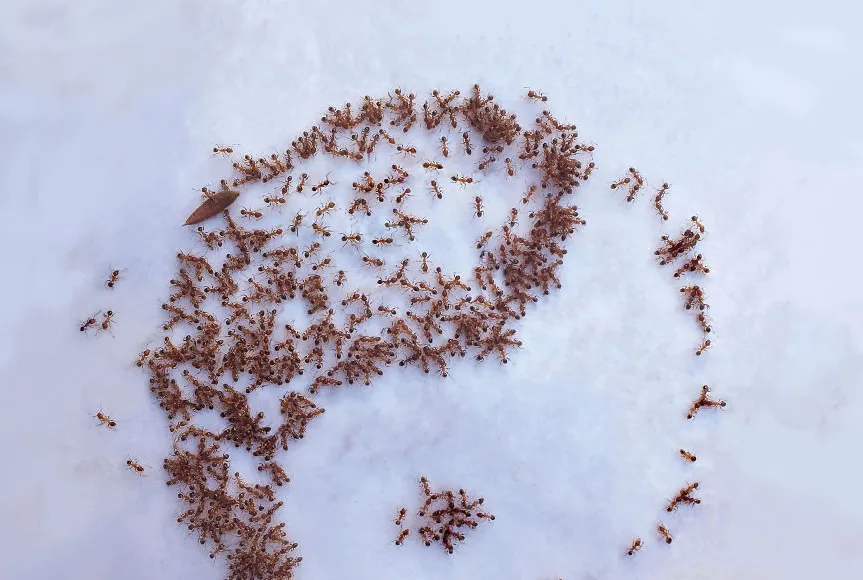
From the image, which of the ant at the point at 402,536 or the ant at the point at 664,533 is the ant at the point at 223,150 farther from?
the ant at the point at 664,533

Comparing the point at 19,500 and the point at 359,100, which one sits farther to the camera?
the point at 359,100

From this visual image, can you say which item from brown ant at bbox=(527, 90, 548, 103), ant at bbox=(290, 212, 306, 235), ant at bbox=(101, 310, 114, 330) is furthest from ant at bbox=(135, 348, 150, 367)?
brown ant at bbox=(527, 90, 548, 103)

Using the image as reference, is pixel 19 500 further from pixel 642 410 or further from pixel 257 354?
pixel 642 410

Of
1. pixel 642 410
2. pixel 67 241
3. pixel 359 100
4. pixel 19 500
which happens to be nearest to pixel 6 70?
pixel 67 241

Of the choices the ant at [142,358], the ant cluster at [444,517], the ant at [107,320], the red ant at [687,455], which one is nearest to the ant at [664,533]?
the red ant at [687,455]

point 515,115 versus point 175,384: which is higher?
point 515,115

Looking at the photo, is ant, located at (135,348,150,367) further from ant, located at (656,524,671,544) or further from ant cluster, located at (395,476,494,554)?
ant, located at (656,524,671,544)
